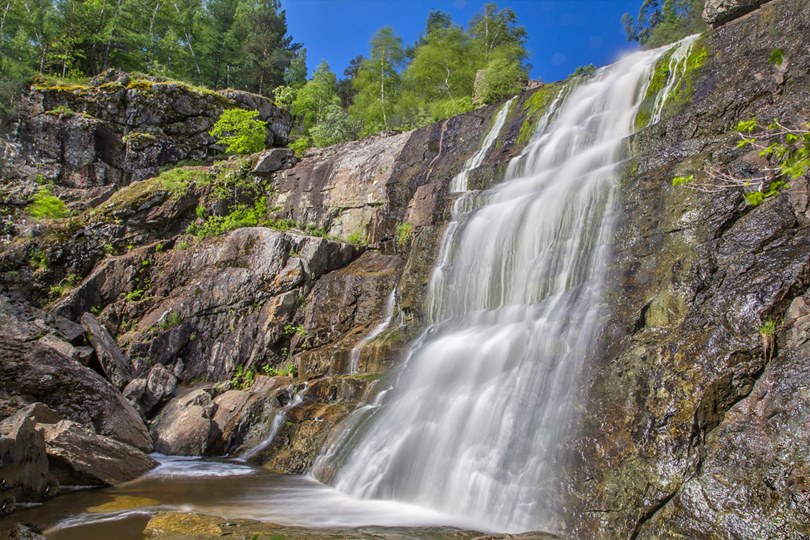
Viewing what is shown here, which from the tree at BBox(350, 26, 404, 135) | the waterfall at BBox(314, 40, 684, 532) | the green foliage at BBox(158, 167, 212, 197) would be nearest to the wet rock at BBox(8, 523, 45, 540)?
the waterfall at BBox(314, 40, 684, 532)

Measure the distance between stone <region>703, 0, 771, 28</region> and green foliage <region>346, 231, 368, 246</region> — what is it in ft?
45.6

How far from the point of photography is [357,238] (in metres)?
18.1

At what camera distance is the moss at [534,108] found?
16719mm

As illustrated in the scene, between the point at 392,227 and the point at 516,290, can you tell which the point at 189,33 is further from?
the point at 516,290

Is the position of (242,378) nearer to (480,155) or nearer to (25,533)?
(25,533)

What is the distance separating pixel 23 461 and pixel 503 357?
7.06m

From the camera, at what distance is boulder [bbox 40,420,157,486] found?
7602mm

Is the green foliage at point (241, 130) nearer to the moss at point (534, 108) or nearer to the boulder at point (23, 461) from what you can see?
the moss at point (534, 108)

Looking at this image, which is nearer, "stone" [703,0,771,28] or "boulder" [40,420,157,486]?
"boulder" [40,420,157,486]

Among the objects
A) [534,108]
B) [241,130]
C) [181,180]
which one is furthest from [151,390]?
[241,130]

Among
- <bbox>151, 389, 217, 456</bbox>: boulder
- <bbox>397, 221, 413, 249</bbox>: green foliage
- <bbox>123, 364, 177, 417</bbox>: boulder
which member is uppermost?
<bbox>397, 221, 413, 249</bbox>: green foliage

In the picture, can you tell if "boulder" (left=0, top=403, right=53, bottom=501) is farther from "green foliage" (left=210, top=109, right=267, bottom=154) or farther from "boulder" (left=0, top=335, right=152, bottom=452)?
"green foliage" (left=210, top=109, right=267, bottom=154)

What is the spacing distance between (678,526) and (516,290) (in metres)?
6.04

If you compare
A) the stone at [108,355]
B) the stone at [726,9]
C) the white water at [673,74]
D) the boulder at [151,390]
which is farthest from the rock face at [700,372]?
the stone at [108,355]
